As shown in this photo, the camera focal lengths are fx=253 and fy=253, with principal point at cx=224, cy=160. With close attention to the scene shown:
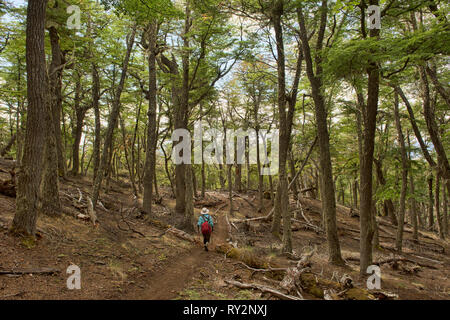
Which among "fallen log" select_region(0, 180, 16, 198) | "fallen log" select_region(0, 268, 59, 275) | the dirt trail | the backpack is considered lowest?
the dirt trail

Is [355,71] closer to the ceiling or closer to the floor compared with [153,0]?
closer to the floor

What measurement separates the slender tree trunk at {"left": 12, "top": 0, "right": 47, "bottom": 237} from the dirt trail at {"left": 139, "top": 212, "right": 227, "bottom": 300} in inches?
138

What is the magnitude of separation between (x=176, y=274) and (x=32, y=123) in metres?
5.61

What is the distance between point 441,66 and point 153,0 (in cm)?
1372

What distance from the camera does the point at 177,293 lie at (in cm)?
604

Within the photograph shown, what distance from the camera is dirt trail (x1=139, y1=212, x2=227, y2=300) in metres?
6.01

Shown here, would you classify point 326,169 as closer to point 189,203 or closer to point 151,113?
point 189,203

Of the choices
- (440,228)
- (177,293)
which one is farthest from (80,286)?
(440,228)

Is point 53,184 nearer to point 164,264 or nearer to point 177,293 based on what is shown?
point 164,264

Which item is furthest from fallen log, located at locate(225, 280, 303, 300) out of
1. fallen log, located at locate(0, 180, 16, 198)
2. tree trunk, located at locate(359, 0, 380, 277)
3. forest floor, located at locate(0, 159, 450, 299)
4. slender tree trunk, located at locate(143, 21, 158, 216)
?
fallen log, located at locate(0, 180, 16, 198)

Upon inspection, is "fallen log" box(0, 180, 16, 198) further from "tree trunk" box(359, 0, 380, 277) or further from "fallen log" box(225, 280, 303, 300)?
"tree trunk" box(359, 0, 380, 277)

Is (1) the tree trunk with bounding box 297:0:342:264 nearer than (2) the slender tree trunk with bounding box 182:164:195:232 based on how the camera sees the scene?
Yes

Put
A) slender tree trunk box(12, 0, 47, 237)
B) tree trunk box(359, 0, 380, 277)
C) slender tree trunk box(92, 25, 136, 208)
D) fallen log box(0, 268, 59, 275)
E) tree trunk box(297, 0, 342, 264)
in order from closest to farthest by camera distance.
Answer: fallen log box(0, 268, 59, 275) < slender tree trunk box(12, 0, 47, 237) < tree trunk box(359, 0, 380, 277) < tree trunk box(297, 0, 342, 264) < slender tree trunk box(92, 25, 136, 208)

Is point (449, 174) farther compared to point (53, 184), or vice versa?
point (449, 174)
